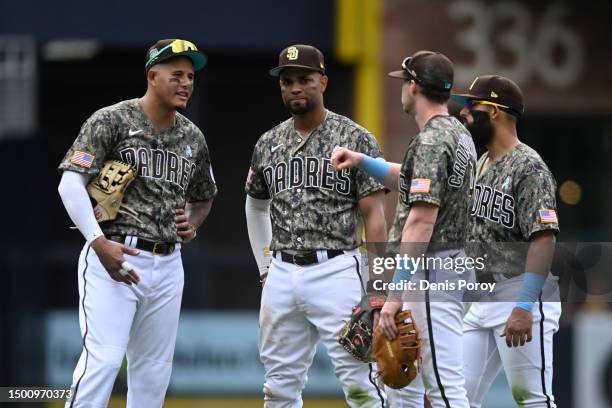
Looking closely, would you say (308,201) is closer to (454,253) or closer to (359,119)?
(454,253)

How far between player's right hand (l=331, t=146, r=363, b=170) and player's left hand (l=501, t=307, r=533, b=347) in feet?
3.72

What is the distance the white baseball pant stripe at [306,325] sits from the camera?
6527mm

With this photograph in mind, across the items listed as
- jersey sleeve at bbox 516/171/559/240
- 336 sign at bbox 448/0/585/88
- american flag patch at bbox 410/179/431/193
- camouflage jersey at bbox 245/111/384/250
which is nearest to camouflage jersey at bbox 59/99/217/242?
camouflage jersey at bbox 245/111/384/250

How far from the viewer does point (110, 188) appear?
641 centimetres

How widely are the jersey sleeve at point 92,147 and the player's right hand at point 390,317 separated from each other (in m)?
1.62

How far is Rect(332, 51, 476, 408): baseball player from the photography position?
604cm

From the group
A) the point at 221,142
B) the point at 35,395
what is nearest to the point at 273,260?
the point at 35,395

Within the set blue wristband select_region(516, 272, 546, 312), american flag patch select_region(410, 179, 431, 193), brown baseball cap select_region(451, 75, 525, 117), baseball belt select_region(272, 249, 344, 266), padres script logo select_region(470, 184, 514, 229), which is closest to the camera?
american flag patch select_region(410, 179, 431, 193)

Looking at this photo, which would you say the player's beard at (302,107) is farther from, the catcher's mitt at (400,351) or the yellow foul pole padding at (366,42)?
the yellow foul pole padding at (366,42)

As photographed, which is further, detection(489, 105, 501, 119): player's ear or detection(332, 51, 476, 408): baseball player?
detection(489, 105, 501, 119): player's ear

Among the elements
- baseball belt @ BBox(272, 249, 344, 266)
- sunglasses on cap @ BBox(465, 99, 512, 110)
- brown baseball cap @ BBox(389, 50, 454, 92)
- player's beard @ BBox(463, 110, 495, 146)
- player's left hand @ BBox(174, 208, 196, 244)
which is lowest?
baseball belt @ BBox(272, 249, 344, 266)

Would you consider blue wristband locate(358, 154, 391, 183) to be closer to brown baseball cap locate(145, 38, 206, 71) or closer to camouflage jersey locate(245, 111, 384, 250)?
camouflage jersey locate(245, 111, 384, 250)

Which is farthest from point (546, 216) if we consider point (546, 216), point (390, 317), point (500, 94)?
point (390, 317)

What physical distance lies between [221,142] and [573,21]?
3.96 meters
